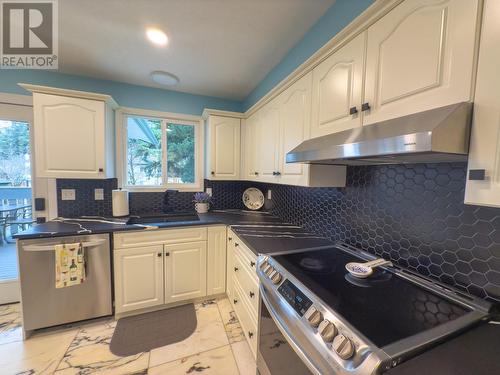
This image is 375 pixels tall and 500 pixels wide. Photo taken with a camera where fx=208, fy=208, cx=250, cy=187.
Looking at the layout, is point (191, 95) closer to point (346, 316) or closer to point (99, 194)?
point (99, 194)

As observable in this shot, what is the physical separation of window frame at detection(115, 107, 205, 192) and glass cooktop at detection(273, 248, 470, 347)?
197cm

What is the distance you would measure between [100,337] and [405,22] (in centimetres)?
279

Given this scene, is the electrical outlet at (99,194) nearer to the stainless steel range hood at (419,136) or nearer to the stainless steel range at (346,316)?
the stainless steel range at (346,316)

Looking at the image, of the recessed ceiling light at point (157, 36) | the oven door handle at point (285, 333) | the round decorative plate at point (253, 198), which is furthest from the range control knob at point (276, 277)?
the recessed ceiling light at point (157, 36)

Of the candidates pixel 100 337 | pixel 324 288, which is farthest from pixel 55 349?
pixel 324 288

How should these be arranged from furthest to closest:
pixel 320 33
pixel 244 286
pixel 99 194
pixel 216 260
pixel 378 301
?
pixel 99 194 < pixel 216 260 < pixel 244 286 < pixel 320 33 < pixel 378 301

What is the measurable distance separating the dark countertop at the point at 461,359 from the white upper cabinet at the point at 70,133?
2548 mm

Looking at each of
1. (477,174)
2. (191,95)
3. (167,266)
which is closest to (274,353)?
(477,174)

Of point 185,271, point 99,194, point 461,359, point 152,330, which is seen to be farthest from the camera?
point 99,194

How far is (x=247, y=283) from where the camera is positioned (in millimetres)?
1582

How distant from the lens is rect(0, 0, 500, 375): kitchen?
0.70 metres

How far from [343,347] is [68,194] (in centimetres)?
277

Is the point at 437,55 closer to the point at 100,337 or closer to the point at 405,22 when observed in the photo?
the point at 405,22

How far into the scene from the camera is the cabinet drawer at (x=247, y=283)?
1.42 m
